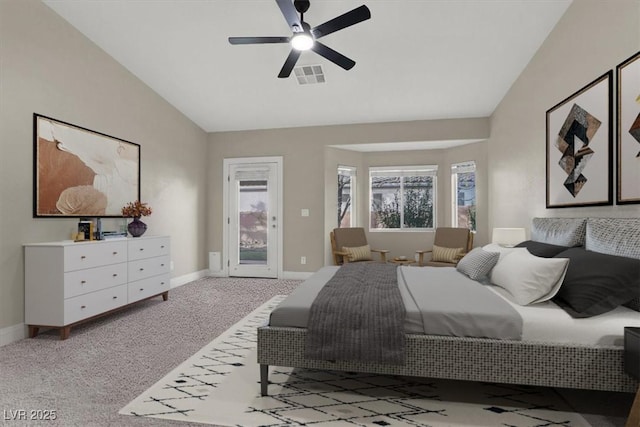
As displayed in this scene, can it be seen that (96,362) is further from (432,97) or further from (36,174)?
(432,97)

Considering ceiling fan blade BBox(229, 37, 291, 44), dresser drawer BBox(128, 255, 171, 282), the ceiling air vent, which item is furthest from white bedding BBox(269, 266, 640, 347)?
the ceiling air vent

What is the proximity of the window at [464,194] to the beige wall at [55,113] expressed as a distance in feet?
15.6

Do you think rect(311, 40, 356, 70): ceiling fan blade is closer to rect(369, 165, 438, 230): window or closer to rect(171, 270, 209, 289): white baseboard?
rect(369, 165, 438, 230): window

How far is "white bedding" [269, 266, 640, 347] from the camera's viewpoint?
1.75 m

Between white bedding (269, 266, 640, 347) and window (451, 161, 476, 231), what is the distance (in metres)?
3.90

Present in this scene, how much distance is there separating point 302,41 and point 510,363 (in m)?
2.82

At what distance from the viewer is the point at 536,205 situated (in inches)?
144

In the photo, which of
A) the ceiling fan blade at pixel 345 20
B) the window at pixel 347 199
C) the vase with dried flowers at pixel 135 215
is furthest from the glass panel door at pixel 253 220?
the ceiling fan blade at pixel 345 20

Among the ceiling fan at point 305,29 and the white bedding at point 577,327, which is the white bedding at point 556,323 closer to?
the white bedding at point 577,327

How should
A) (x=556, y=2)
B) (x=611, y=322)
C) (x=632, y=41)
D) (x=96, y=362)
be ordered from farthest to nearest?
(x=556, y=2) < (x=96, y=362) < (x=632, y=41) < (x=611, y=322)

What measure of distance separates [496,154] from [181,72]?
15.2 feet

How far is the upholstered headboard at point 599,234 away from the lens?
205 cm

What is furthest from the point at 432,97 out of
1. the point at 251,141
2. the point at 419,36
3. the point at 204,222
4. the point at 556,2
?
the point at 204,222

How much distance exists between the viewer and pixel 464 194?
5.82 metres
